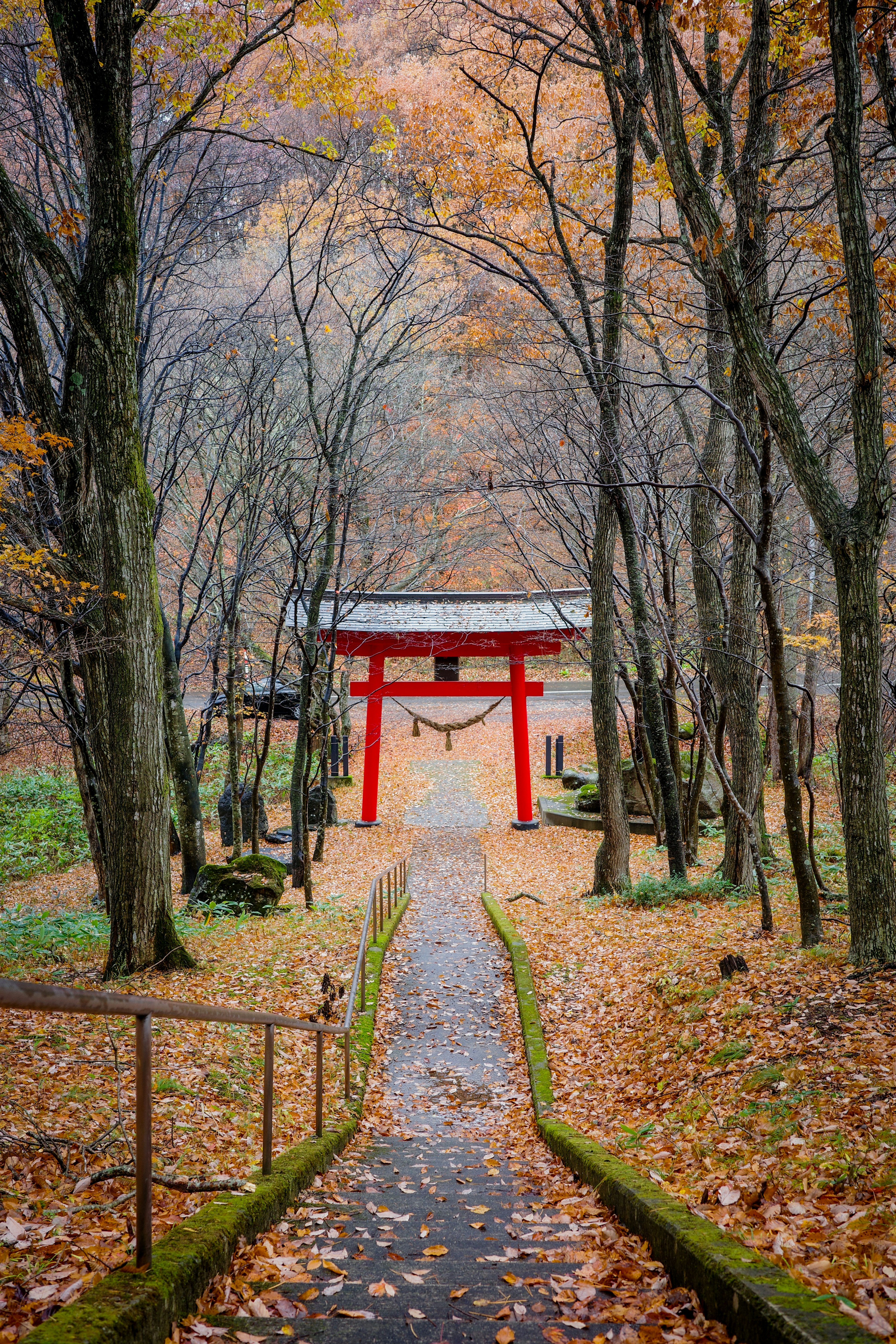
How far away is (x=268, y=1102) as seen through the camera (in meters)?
3.39

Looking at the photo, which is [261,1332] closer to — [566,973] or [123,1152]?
[123,1152]

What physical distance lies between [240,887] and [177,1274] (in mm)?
8884

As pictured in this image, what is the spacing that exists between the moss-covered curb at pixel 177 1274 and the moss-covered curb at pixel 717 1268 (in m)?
1.39

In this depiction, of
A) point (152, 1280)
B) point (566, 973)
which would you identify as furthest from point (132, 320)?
point (566, 973)

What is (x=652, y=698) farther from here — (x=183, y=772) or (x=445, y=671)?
(x=445, y=671)

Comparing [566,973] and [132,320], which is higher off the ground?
[132,320]

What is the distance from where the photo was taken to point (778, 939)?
22.7 ft

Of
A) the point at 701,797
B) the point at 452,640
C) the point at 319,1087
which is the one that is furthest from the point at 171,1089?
the point at 701,797

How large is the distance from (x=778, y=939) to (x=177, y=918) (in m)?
6.39

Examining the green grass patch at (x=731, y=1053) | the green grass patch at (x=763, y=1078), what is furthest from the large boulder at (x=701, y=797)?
the green grass patch at (x=763, y=1078)

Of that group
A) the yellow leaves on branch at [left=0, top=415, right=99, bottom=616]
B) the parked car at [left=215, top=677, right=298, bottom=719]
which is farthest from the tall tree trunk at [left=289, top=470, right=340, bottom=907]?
the parked car at [left=215, top=677, right=298, bottom=719]

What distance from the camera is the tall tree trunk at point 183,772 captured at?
1059cm

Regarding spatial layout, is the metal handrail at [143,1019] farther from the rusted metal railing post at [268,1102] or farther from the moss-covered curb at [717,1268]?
the moss-covered curb at [717,1268]

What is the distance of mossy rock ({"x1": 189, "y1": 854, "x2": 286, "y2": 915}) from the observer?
10758 mm
